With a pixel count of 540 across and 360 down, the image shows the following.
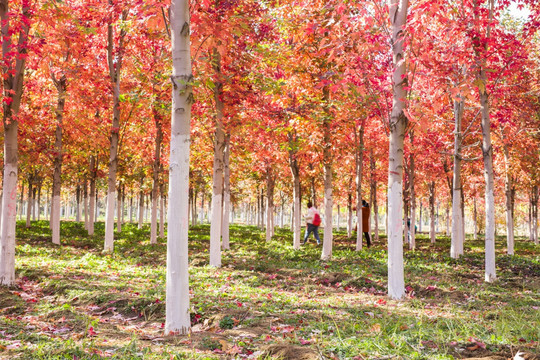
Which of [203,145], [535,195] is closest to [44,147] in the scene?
[203,145]

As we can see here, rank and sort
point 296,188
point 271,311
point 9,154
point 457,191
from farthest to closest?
point 296,188 < point 457,191 < point 9,154 < point 271,311

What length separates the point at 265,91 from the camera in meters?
12.8

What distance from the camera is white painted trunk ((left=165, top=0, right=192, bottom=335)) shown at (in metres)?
4.93

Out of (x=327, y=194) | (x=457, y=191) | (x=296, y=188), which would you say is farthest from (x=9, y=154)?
(x=457, y=191)

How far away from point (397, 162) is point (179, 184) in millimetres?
4501

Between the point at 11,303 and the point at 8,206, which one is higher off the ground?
the point at 8,206

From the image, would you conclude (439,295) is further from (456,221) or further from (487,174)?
(456,221)

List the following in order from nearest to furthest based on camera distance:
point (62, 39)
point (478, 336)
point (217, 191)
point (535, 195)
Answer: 1. point (478, 336)
2. point (62, 39)
3. point (217, 191)
4. point (535, 195)

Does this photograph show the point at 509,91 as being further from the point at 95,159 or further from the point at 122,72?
the point at 95,159

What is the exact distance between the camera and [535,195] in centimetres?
2527

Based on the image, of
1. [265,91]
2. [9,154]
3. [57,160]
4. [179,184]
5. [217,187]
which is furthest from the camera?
[57,160]

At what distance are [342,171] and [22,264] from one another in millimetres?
19115

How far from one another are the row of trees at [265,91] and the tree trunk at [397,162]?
3 centimetres

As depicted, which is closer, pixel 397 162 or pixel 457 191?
pixel 397 162
